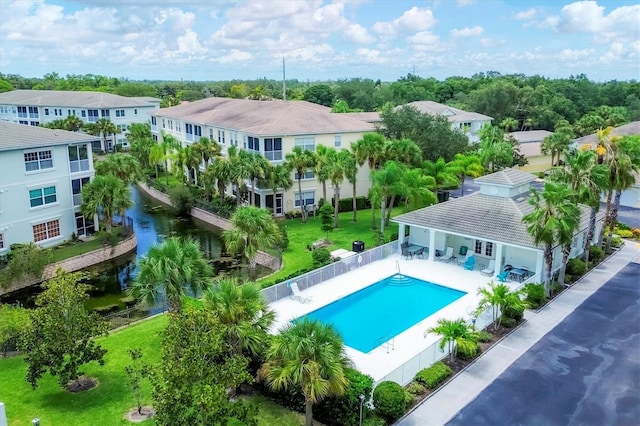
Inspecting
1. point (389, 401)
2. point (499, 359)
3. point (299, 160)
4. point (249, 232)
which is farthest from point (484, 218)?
point (389, 401)

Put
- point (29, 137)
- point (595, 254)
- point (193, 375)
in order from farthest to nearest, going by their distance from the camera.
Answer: point (29, 137) → point (595, 254) → point (193, 375)

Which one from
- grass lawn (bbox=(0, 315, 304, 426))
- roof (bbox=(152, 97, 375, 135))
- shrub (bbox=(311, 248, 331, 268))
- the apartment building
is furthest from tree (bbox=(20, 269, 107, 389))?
roof (bbox=(152, 97, 375, 135))

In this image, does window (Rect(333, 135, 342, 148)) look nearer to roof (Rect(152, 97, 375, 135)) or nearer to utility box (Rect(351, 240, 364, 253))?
roof (Rect(152, 97, 375, 135))

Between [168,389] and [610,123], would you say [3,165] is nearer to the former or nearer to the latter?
[168,389]

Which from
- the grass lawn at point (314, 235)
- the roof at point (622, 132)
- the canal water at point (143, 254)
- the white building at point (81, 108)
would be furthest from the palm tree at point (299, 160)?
the white building at point (81, 108)

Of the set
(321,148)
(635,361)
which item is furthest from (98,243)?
(635,361)

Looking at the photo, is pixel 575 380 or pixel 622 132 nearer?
pixel 575 380

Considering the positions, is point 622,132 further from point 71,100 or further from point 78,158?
point 71,100
